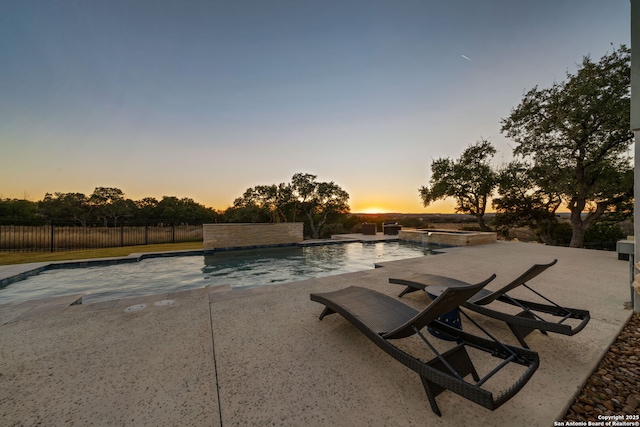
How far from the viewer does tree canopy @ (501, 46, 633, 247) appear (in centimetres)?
1102

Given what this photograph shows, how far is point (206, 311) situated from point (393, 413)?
2836mm

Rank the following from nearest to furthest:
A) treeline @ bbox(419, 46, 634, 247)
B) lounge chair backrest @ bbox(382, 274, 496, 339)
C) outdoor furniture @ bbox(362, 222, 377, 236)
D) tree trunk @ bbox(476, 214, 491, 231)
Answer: lounge chair backrest @ bbox(382, 274, 496, 339)
treeline @ bbox(419, 46, 634, 247)
outdoor furniture @ bbox(362, 222, 377, 236)
tree trunk @ bbox(476, 214, 491, 231)

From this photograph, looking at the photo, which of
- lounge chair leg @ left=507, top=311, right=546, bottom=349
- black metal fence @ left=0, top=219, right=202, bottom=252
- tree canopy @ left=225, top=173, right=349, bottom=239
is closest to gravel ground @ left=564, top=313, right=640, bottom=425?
lounge chair leg @ left=507, top=311, right=546, bottom=349

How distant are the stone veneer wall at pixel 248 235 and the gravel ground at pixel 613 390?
12251 mm

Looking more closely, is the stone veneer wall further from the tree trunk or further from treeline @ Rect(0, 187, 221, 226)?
treeline @ Rect(0, 187, 221, 226)

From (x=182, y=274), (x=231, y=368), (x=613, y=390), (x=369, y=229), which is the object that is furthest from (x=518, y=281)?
(x=369, y=229)

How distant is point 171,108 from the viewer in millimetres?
10555

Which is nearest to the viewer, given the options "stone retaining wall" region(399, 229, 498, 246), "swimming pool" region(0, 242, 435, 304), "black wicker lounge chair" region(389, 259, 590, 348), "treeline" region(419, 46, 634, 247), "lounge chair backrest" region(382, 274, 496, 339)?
"lounge chair backrest" region(382, 274, 496, 339)

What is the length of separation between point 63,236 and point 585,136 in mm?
26315

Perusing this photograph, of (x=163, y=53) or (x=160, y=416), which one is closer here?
(x=160, y=416)

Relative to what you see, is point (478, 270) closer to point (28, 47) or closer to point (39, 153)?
point (28, 47)

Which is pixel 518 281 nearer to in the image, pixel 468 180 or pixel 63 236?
pixel 63 236

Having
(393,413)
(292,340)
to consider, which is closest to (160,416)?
(292,340)

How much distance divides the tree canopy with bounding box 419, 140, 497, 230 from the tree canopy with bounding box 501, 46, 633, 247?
11.1 feet
